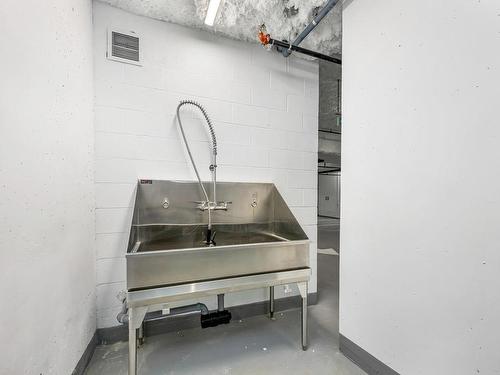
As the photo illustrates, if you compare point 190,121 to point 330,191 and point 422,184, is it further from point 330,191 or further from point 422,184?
point 330,191

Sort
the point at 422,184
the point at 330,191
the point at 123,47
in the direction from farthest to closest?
the point at 330,191 → the point at 123,47 → the point at 422,184

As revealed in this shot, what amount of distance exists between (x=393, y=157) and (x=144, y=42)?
1.75 m

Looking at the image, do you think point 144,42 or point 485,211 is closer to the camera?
point 485,211

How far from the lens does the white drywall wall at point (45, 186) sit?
733 millimetres

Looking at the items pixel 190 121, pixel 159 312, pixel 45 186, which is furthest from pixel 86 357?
pixel 190 121

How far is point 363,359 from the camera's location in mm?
1330

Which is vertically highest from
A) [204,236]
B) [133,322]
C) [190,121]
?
[190,121]

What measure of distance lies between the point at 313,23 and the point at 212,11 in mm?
673

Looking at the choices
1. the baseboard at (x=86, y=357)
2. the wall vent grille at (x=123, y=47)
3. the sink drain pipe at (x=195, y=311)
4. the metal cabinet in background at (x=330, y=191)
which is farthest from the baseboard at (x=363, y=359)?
the metal cabinet in background at (x=330, y=191)

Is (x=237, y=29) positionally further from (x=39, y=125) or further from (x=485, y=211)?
(x=485, y=211)

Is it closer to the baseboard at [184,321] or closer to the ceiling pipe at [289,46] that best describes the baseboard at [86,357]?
the baseboard at [184,321]

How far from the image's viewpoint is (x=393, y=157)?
1.19 m

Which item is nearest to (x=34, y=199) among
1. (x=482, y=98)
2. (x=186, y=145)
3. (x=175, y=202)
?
(x=175, y=202)

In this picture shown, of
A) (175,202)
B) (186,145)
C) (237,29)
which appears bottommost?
(175,202)
